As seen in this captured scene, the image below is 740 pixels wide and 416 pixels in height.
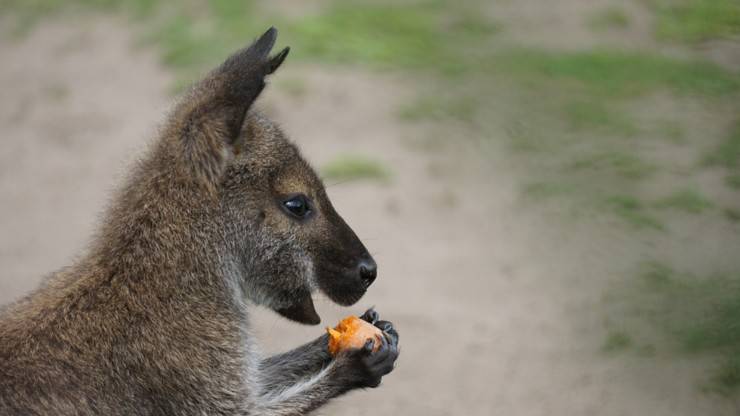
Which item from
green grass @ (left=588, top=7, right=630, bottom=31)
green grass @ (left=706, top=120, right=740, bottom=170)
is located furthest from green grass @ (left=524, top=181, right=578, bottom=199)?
green grass @ (left=588, top=7, right=630, bottom=31)

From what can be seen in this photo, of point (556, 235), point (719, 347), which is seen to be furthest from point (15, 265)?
point (719, 347)

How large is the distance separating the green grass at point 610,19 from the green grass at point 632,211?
268 cm

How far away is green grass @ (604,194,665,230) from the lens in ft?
21.9

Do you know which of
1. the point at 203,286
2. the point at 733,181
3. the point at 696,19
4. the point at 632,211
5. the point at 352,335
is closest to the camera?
the point at 203,286

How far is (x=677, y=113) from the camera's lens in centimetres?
783

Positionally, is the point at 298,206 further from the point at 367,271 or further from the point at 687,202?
the point at 687,202

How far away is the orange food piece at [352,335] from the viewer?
4382 mm

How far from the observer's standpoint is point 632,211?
271 inches

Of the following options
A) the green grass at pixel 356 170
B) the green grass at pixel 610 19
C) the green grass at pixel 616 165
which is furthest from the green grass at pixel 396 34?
the green grass at pixel 616 165

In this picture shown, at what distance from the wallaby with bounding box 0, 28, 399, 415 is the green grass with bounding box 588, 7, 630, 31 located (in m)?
5.27

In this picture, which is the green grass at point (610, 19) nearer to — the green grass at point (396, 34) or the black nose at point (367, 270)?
the green grass at point (396, 34)

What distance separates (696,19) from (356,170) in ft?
8.89

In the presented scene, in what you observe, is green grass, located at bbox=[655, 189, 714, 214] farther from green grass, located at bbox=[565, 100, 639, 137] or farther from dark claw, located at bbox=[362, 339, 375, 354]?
dark claw, located at bbox=[362, 339, 375, 354]

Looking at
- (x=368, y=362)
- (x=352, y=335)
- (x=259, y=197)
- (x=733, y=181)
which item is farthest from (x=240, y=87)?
(x=733, y=181)
